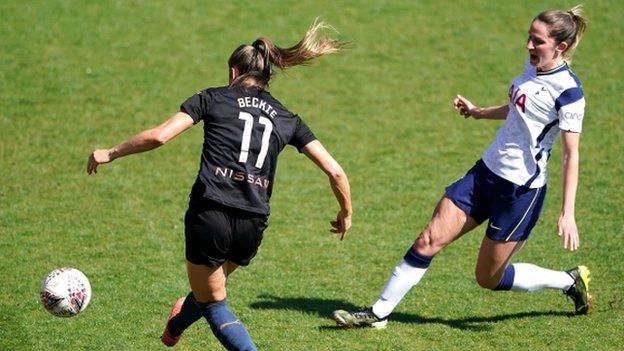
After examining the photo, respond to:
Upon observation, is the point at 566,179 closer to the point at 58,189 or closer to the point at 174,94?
the point at 58,189

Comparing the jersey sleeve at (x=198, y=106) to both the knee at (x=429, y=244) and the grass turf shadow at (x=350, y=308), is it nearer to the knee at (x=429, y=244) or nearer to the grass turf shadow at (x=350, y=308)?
the knee at (x=429, y=244)

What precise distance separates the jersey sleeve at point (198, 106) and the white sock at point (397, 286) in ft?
7.63

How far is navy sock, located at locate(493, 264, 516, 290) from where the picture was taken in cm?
807

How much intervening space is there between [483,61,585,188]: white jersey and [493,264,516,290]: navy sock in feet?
3.03

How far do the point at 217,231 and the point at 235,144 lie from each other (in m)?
→ 0.54

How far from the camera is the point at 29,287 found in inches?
342

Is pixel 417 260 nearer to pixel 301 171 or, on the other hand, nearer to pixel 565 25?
pixel 565 25

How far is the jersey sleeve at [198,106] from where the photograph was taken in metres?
6.16

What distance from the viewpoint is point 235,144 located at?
620 centimetres

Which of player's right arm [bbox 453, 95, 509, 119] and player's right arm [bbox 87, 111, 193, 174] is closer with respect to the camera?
player's right arm [bbox 87, 111, 193, 174]

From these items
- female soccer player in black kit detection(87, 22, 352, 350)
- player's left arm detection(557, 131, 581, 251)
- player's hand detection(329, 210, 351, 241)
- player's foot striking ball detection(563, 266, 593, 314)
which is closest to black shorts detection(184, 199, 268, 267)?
female soccer player in black kit detection(87, 22, 352, 350)

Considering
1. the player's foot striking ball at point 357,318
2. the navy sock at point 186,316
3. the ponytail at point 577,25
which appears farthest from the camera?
the player's foot striking ball at point 357,318

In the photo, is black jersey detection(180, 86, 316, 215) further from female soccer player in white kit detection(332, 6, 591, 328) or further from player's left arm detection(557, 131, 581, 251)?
player's left arm detection(557, 131, 581, 251)

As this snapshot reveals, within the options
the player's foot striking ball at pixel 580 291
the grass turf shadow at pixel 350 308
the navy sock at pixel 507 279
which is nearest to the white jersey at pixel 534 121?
the navy sock at pixel 507 279
